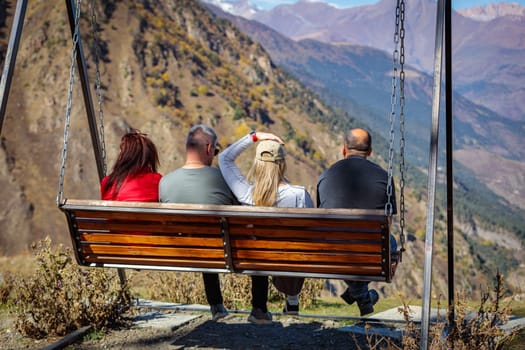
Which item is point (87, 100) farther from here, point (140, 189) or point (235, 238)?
point (235, 238)

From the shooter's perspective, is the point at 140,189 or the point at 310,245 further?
the point at 140,189

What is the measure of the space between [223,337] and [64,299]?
1322 millimetres

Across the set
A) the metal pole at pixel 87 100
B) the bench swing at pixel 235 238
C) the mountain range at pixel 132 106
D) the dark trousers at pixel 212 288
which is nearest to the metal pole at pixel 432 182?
the bench swing at pixel 235 238

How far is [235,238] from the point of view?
3678mm

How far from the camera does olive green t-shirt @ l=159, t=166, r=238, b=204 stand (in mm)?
3941

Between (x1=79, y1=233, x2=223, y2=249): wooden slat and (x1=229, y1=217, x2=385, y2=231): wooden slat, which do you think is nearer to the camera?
(x1=229, y1=217, x2=385, y2=231): wooden slat

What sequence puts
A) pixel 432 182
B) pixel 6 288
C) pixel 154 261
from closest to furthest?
pixel 432 182
pixel 154 261
pixel 6 288

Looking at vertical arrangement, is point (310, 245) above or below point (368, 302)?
above

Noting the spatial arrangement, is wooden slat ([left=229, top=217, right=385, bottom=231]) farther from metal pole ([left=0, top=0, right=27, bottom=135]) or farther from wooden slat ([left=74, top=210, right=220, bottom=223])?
metal pole ([left=0, top=0, right=27, bottom=135])

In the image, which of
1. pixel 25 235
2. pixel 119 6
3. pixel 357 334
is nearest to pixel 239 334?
pixel 357 334

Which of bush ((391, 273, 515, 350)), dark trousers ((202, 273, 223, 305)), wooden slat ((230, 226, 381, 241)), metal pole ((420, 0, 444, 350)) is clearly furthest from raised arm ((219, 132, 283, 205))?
bush ((391, 273, 515, 350))

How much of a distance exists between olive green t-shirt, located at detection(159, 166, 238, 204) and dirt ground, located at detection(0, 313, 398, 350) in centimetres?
131

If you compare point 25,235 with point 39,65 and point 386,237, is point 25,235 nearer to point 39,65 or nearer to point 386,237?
point 39,65

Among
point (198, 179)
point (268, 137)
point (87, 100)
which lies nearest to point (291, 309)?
point (198, 179)
